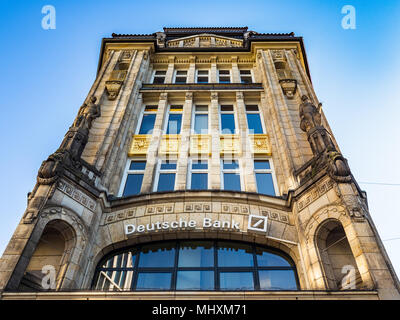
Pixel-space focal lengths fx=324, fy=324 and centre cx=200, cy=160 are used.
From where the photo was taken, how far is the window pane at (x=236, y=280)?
1024 centimetres

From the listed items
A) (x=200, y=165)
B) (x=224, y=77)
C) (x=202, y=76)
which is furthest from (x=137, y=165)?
(x=224, y=77)

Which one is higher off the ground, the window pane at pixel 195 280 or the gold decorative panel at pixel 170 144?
the gold decorative panel at pixel 170 144

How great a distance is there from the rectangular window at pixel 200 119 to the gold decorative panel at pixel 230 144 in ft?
4.69

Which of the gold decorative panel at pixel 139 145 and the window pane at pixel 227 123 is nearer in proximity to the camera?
the gold decorative panel at pixel 139 145

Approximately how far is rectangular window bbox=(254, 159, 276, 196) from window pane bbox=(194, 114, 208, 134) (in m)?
3.64

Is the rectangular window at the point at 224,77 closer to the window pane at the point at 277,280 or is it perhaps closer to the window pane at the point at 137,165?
the window pane at the point at 137,165

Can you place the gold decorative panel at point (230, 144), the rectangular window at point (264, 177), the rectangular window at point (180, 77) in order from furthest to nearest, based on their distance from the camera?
1. the rectangular window at point (180, 77)
2. the gold decorative panel at point (230, 144)
3. the rectangular window at point (264, 177)

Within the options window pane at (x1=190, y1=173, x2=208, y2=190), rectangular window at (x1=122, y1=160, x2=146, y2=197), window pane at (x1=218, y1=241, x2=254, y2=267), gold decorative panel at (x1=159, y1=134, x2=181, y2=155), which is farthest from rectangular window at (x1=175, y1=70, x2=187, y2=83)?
window pane at (x1=218, y1=241, x2=254, y2=267)

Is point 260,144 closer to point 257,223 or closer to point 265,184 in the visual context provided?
point 265,184

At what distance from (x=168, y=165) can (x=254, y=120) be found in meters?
6.00

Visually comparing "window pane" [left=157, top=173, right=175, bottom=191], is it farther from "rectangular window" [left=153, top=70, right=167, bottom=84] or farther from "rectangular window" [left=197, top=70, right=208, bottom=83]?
"rectangular window" [left=197, top=70, right=208, bottom=83]

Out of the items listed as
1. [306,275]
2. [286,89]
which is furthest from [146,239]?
[286,89]

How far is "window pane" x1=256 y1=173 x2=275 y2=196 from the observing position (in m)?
13.9

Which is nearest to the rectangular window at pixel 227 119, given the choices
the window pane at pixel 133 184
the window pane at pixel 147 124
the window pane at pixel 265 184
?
the window pane at pixel 265 184
